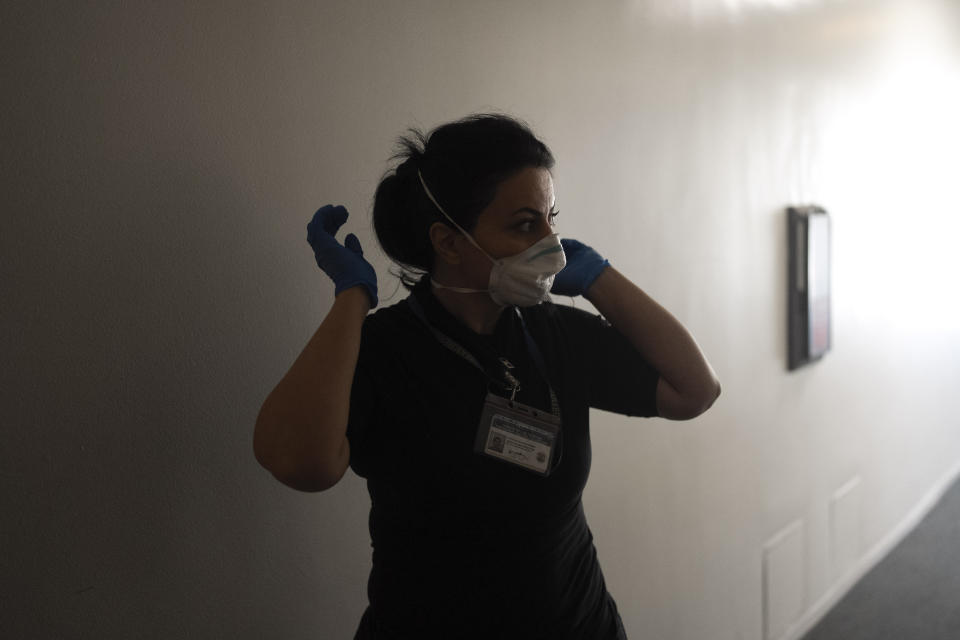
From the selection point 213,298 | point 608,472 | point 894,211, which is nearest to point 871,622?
point 608,472

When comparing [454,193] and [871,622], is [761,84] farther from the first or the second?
[871,622]

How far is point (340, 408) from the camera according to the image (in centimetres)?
89

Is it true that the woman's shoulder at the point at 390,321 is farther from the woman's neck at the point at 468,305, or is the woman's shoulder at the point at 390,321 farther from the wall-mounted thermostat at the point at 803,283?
the wall-mounted thermostat at the point at 803,283

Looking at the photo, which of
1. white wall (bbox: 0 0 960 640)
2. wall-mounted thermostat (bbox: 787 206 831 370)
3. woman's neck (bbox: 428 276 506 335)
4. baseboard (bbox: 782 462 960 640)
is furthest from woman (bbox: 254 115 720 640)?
baseboard (bbox: 782 462 960 640)

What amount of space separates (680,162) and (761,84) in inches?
24.3

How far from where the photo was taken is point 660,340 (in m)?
1.21

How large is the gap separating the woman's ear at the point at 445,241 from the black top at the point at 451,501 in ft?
0.23

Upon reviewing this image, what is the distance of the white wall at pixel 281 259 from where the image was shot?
0.97 m

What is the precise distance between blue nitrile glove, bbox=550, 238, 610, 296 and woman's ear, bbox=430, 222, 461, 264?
0.20m

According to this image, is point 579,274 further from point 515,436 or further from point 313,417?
point 313,417

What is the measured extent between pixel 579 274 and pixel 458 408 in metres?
0.34

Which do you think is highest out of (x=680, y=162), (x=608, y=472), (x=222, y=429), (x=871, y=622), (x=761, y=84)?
(x=761, y=84)

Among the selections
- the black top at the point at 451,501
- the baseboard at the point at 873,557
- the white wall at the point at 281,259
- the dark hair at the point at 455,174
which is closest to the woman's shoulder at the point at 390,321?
the black top at the point at 451,501

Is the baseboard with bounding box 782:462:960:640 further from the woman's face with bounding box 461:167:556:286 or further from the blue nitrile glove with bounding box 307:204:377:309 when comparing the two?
the blue nitrile glove with bounding box 307:204:377:309
